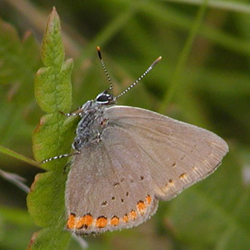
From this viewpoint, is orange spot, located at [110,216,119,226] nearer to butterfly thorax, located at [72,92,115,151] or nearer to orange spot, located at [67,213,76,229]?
orange spot, located at [67,213,76,229]

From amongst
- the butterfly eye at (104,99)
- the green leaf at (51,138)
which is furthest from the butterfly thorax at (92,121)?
the green leaf at (51,138)

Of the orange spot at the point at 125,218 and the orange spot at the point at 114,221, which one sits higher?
the orange spot at the point at 125,218

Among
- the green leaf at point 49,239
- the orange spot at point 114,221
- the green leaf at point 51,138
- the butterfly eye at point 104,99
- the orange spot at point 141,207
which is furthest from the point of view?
the butterfly eye at point 104,99

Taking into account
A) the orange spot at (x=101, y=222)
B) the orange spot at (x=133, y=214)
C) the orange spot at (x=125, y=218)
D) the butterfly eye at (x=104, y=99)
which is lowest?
the orange spot at (x=101, y=222)

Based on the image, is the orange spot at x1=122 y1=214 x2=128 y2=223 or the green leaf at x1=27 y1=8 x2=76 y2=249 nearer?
the green leaf at x1=27 y1=8 x2=76 y2=249

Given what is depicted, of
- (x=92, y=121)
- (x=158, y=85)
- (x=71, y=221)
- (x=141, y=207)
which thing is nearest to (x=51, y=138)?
(x=71, y=221)

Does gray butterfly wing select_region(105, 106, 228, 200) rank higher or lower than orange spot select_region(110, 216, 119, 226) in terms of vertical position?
higher

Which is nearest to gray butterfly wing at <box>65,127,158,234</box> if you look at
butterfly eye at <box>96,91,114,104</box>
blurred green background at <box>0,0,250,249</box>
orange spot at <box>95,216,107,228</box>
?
orange spot at <box>95,216,107,228</box>

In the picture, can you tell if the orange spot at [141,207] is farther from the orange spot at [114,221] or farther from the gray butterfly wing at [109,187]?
the orange spot at [114,221]
